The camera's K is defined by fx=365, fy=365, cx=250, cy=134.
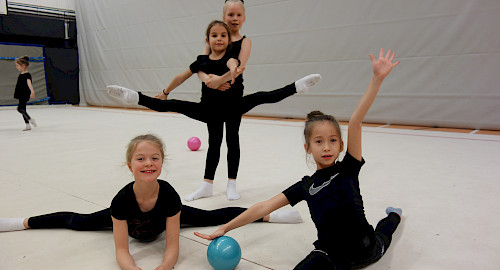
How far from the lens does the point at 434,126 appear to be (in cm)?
602

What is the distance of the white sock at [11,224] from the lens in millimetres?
1930

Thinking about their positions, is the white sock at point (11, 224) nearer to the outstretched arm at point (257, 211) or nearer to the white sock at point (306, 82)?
the outstretched arm at point (257, 211)

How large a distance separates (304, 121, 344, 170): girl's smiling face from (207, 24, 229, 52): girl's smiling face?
1175 millimetres

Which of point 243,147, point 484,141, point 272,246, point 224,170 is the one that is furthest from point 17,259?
point 484,141

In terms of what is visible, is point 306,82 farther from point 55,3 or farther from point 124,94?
point 55,3

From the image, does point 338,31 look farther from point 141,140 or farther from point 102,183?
point 141,140

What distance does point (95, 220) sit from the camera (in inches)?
73.9

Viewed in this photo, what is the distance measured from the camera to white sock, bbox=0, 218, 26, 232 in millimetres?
1930

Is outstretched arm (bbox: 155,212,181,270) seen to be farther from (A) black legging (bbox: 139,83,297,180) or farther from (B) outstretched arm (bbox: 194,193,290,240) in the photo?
(A) black legging (bbox: 139,83,297,180)

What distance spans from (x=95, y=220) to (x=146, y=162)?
576 mm

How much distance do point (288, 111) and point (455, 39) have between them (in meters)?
3.28

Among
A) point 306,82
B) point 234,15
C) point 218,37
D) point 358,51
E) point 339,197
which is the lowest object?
point 339,197

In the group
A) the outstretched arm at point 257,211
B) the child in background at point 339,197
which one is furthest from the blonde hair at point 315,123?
the outstretched arm at point 257,211

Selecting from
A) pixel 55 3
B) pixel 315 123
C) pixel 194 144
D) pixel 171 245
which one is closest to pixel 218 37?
pixel 315 123
